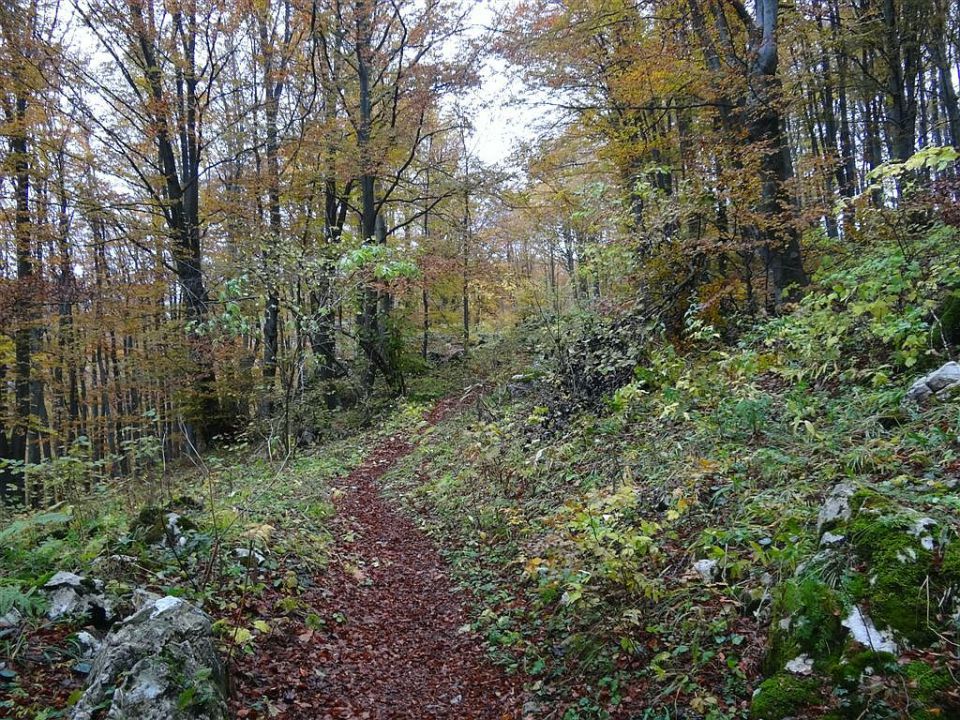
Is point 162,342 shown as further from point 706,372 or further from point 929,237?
point 929,237

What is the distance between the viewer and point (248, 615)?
4625mm

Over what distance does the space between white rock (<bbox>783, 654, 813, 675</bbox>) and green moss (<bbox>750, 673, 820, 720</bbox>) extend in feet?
0.12

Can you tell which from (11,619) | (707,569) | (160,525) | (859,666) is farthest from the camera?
(160,525)

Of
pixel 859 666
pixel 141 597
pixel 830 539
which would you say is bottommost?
pixel 859 666

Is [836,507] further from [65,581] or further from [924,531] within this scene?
[65,581]

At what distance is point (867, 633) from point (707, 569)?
1.44 metres

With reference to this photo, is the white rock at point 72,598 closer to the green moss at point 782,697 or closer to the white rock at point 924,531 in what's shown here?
the green moss at point 782,697

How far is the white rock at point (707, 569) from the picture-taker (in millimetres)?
4211

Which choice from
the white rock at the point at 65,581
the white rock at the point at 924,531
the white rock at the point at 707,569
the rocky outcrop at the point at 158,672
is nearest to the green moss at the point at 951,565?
the white rock at the point at 924,531

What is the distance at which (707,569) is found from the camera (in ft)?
14.0

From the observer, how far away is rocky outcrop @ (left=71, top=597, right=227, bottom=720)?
301 centimetres

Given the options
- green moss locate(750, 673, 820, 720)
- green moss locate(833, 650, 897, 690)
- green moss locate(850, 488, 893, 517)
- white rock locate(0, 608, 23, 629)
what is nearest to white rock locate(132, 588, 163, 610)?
white rock locate(0, 608, 23, 629)

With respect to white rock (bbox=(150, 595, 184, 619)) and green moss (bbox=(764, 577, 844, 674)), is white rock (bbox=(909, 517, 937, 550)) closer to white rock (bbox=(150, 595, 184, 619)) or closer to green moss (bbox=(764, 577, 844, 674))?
green moss (bbox=(764, 577, 844, 674))

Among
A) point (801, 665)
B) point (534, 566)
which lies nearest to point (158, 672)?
point (534, 566)
